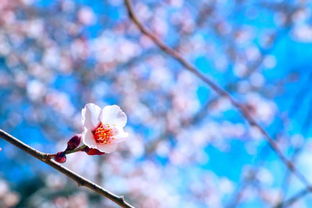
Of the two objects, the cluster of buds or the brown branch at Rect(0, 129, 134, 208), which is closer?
the brown branch at Rect(0, 129, 134, 208)

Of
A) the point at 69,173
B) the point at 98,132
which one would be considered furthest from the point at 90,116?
the point at 69,173

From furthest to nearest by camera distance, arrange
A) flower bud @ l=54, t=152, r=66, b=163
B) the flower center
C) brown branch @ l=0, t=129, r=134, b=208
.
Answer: the flower center → flower bud @ l=54, t=152, r=66, b=163 → brown branch @ l=0, t=129, r=134, b=208

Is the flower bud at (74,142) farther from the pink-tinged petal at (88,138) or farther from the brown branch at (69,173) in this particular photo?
the brown branch at (69,173)

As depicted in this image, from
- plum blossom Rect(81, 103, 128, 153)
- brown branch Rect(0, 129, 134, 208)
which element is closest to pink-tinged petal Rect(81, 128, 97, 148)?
plum blossom Rect(81, 103, 128, 153)

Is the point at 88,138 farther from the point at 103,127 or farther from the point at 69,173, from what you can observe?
the point at 69,173

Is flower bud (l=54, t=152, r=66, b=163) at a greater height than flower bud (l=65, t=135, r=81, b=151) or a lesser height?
lesser

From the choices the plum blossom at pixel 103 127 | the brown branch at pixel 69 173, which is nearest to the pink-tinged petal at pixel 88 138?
the plum blossom at pixel 103 127

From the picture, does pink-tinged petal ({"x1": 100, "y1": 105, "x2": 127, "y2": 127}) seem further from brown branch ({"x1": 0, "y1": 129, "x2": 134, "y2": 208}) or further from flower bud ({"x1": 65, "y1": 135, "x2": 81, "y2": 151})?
brown branch ({"x1": 0, "y1": 129, "x2": 134, "y2": 208})
